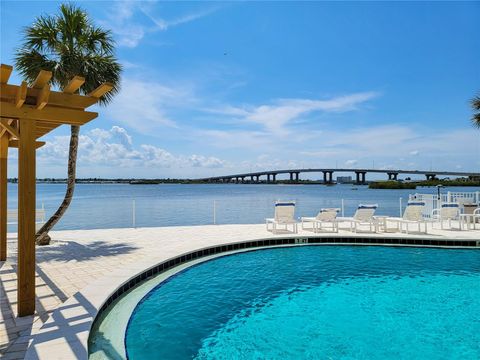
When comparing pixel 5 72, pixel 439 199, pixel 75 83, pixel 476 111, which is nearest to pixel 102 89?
pixel 75 83

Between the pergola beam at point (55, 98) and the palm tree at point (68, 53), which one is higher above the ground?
the palm tree at point (68, 53)

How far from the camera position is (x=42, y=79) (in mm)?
3680

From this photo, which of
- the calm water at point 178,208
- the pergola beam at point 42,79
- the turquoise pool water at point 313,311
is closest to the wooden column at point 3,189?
the pergola beam at point 42,79

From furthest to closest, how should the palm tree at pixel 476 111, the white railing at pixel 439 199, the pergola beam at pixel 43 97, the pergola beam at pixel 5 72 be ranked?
the palm tree at pixel 476 111, the white railing at pixel 439 199, the pergola beam at pixel 43 97, the pergola beam at pixel 5 72

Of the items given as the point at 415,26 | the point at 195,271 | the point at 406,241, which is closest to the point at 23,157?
the point at 195,271

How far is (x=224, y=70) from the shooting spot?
1616 centimetres

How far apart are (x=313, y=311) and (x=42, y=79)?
4647mm

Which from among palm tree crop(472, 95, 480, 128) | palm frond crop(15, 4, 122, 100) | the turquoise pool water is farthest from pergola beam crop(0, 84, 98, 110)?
palm tree crop(472, 95, 480, 128)

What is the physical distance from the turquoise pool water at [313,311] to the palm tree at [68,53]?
532 cm

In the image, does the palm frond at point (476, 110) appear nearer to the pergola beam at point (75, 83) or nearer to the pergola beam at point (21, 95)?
the pergola beam at point (75, 83)

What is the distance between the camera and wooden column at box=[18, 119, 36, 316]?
3.84m

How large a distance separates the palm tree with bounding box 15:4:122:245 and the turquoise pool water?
17.5 ft

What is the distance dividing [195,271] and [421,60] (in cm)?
1925

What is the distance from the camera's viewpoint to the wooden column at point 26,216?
12.6ft
